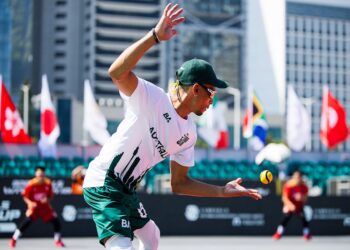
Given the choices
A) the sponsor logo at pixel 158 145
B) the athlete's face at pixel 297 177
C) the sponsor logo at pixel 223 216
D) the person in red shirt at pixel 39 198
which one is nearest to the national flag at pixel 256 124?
the sponsor logo at pixel 223 216

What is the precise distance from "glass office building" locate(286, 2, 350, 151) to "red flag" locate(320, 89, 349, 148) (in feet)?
466

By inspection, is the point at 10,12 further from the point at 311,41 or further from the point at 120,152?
the point at 120,152

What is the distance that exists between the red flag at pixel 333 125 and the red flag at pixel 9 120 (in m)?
16.2

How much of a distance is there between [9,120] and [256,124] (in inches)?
518

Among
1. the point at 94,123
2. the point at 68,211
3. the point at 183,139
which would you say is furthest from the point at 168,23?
the point at 94,123

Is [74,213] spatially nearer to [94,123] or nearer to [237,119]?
[94,123]

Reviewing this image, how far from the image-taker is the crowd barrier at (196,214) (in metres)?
22.0

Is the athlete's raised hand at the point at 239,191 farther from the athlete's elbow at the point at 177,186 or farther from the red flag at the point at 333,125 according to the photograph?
the red flag at the point at 333,125

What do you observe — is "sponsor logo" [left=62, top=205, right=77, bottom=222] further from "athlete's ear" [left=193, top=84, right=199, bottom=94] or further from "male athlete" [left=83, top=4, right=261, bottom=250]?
"athlete's ear" [left=193, top=84, right=199, bottom=94]

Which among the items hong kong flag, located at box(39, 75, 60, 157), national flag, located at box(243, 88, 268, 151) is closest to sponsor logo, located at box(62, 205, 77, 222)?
hong kong flag, located at box(39, 75, 60, 157)

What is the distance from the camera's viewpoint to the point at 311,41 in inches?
7461

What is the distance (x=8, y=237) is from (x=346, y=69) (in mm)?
180514

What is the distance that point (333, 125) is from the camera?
41.3 m

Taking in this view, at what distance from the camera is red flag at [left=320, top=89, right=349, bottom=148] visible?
41.0m
